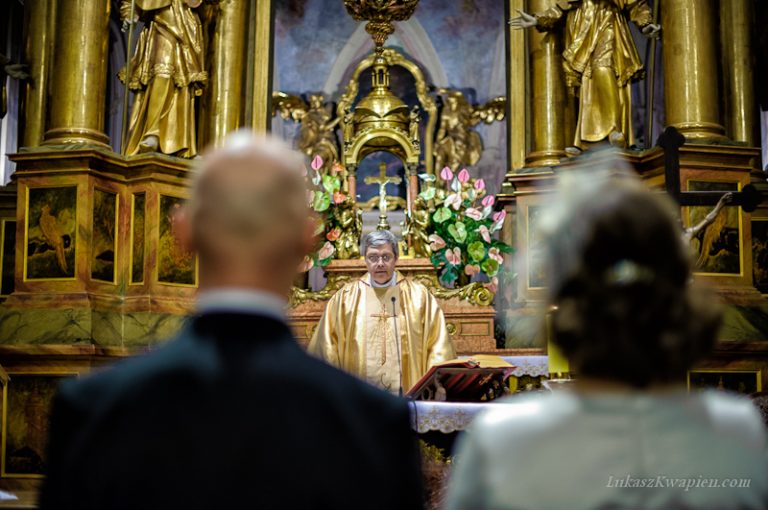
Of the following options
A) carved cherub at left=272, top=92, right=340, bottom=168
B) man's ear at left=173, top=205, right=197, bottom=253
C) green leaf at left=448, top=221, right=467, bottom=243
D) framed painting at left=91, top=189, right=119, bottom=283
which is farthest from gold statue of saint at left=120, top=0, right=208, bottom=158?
man's ear at left=173, top=205, right=197, bottom=253

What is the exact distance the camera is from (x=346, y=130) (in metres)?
10.7

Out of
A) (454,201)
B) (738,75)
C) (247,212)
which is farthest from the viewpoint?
(738,75)

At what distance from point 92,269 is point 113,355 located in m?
0.74

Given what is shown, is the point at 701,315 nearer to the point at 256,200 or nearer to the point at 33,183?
the point at 256,200

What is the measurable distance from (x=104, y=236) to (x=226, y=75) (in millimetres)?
2037

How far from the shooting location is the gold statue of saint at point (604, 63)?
8.08 metres

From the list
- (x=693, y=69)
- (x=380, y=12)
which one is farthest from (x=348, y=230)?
(x=693, y=69)

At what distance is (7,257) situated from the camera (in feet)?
28.5

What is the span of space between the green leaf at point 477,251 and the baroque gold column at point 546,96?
111 cm

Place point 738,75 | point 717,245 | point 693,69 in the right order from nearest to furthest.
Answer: point 717,245 → point 693,69 → point 738,75

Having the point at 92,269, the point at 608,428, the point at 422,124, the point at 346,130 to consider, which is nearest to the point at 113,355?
the point at 92,269

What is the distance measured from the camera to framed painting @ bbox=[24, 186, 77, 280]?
7.70 metres

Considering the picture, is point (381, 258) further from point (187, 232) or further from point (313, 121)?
point (313, 121)

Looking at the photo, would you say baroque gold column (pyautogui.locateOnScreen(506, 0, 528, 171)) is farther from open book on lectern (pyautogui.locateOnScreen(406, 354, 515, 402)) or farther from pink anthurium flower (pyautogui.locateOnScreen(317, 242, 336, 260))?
open book on lectern (pyautogui.locateOnScreen(406, 354, 515, 402))
